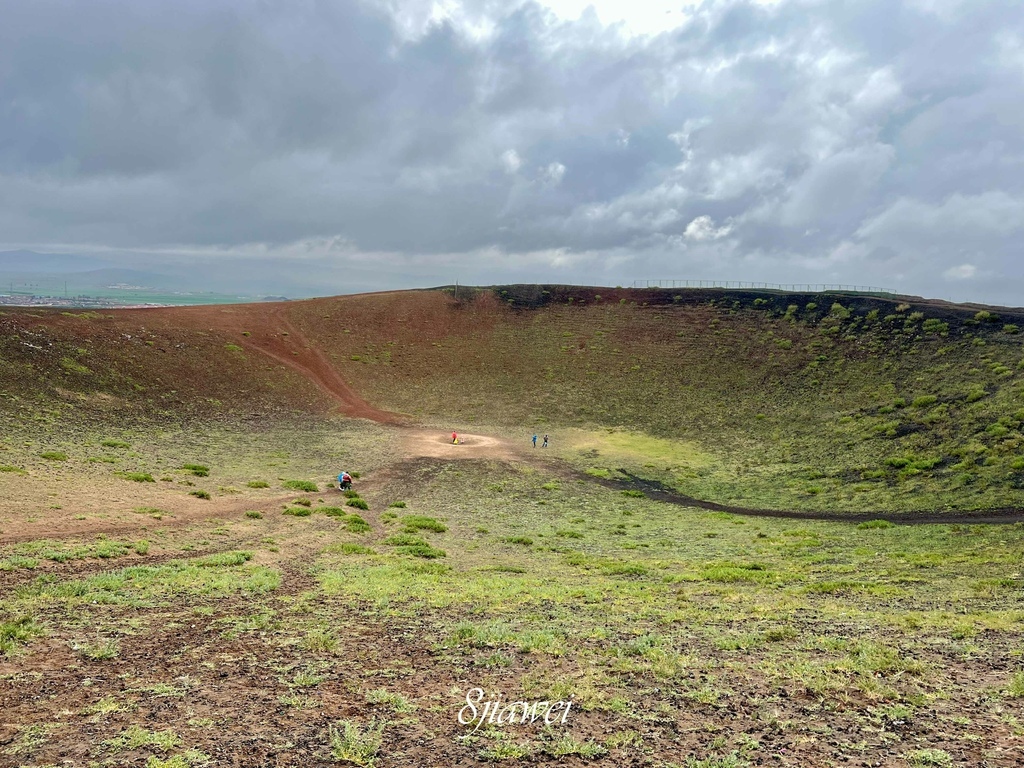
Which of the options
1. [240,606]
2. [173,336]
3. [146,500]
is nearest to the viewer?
[240,606]

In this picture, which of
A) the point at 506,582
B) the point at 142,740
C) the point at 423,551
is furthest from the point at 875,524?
the point at 142,740

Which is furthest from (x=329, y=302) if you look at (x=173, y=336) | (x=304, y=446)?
(x=304, y=446)

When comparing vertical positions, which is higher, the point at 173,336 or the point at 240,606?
the point at 173,336

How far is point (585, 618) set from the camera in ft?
46.6

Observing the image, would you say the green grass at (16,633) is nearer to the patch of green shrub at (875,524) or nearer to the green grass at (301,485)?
the green grass at (301,485)

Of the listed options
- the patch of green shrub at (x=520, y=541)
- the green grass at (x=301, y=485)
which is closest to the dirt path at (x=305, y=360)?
the green grass at (x=301, y=485)

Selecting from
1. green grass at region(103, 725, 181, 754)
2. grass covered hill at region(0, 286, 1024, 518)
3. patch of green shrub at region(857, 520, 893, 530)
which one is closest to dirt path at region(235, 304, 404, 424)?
grass covered hill at region(0, 286, 1024, 518)

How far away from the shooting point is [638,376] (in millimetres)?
71688

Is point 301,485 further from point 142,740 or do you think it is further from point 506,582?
point 142,740

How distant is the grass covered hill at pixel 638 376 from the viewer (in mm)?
41062

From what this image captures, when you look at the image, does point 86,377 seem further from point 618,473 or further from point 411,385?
point 618,473

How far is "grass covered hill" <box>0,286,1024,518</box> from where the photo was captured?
41.1 m

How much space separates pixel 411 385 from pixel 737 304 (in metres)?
51.2

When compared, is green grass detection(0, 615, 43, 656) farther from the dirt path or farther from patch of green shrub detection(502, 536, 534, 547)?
the dirt path
